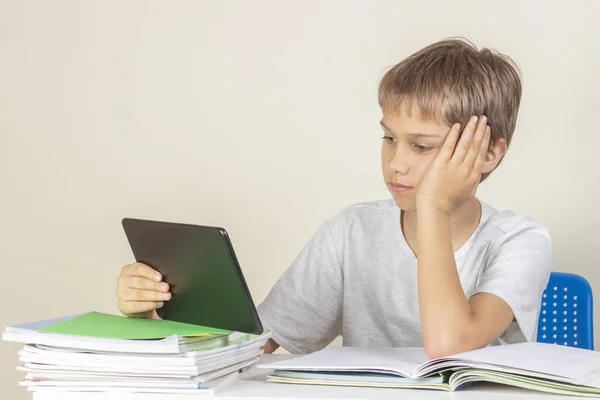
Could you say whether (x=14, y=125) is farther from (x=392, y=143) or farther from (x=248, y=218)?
(x=392, y=143)

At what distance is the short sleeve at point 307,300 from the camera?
1750mm

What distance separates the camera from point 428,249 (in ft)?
4.49

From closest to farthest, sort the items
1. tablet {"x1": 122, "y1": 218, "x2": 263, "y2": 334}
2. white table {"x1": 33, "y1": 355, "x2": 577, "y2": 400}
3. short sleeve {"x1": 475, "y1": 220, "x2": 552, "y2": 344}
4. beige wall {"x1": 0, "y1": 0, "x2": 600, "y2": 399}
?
white table {"x1": 33, "y1": 355, "x2": 577, "y2": 400} → tablet {"x1": 122, "y1": 218, "x2": 263, "y2": 334} → short sleeve {"x1": 475, "y1": 220, "x2": 552, "y2": 344} → beige wall {"x1": 0, "y1": 0, "x2": 600, "y2": 399}

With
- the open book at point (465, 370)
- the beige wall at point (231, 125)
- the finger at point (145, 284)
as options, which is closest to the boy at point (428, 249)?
the finger at point (145, 284)

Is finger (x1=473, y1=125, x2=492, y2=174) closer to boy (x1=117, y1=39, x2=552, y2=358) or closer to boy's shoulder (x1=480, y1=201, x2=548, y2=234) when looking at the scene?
boy (x1=117, y1=39, x2=552, y2=358)

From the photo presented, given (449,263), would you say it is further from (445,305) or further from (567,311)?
(567,311)

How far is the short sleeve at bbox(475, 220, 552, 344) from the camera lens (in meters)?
1.46

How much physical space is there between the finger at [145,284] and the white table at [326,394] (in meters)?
0.25

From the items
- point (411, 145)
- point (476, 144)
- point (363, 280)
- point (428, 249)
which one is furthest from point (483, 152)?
point (363, 280)

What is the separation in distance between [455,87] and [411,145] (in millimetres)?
136

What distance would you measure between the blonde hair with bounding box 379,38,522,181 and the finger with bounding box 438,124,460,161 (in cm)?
5

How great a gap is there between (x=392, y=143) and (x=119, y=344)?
0.68 m

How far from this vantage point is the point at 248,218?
8.37ft

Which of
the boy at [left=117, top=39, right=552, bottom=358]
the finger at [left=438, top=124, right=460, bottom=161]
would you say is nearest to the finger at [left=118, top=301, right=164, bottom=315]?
the boy at [left=117, top=39, right=552, bottom=358]
